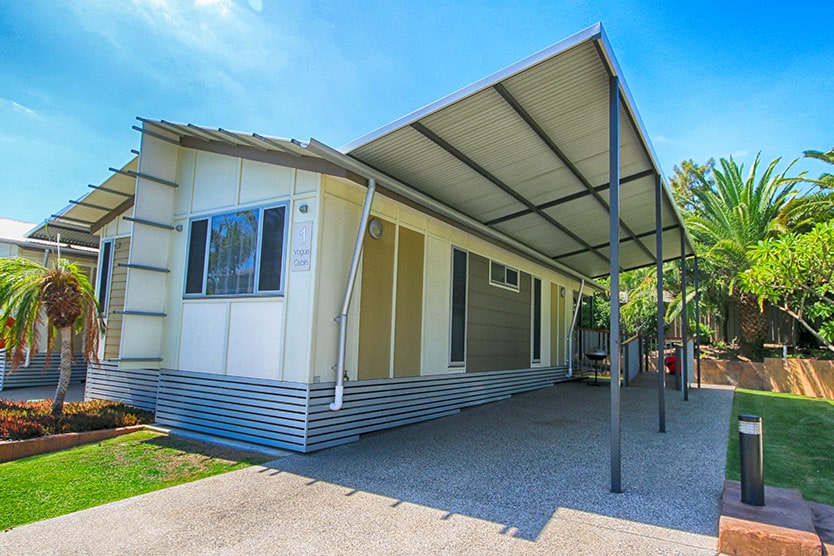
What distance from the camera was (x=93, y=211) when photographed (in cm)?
855

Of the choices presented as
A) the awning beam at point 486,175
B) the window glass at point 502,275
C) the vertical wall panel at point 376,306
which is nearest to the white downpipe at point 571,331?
the window glass at point 502,275

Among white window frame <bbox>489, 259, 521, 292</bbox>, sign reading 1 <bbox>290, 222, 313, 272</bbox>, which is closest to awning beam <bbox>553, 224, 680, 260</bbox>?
white window frame <bbox>489, 259, 521, 292</bbox>

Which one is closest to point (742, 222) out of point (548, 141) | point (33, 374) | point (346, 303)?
point (548, 141)

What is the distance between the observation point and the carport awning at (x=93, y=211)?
739 centimetres

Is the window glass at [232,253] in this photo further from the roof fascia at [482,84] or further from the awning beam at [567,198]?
the awning beam at [567,198]

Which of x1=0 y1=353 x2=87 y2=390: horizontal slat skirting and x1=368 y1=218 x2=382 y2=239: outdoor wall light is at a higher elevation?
x1=368 y1=218 x2=382 y2=239: outdoor wall light

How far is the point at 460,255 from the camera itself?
806 centimetres

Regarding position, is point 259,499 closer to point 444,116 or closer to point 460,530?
point 460,530

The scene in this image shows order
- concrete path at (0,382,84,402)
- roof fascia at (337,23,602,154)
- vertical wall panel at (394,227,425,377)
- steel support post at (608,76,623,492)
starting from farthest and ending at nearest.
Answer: concrete path at (0,382,84,402), vertical wall panel at (394,227,425,377), steel support post at (608,76,623,492), roof fascia at (337,23,602,154)

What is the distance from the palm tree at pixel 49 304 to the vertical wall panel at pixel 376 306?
3.75m

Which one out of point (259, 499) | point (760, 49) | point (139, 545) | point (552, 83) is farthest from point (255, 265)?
point (760, 49)

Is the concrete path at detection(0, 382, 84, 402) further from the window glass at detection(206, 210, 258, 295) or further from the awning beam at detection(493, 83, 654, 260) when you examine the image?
the awning beam at detection(493, 83, 654, 260)

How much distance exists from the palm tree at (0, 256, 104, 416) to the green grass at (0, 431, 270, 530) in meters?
1.51

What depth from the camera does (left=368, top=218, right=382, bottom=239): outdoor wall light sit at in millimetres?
5941
